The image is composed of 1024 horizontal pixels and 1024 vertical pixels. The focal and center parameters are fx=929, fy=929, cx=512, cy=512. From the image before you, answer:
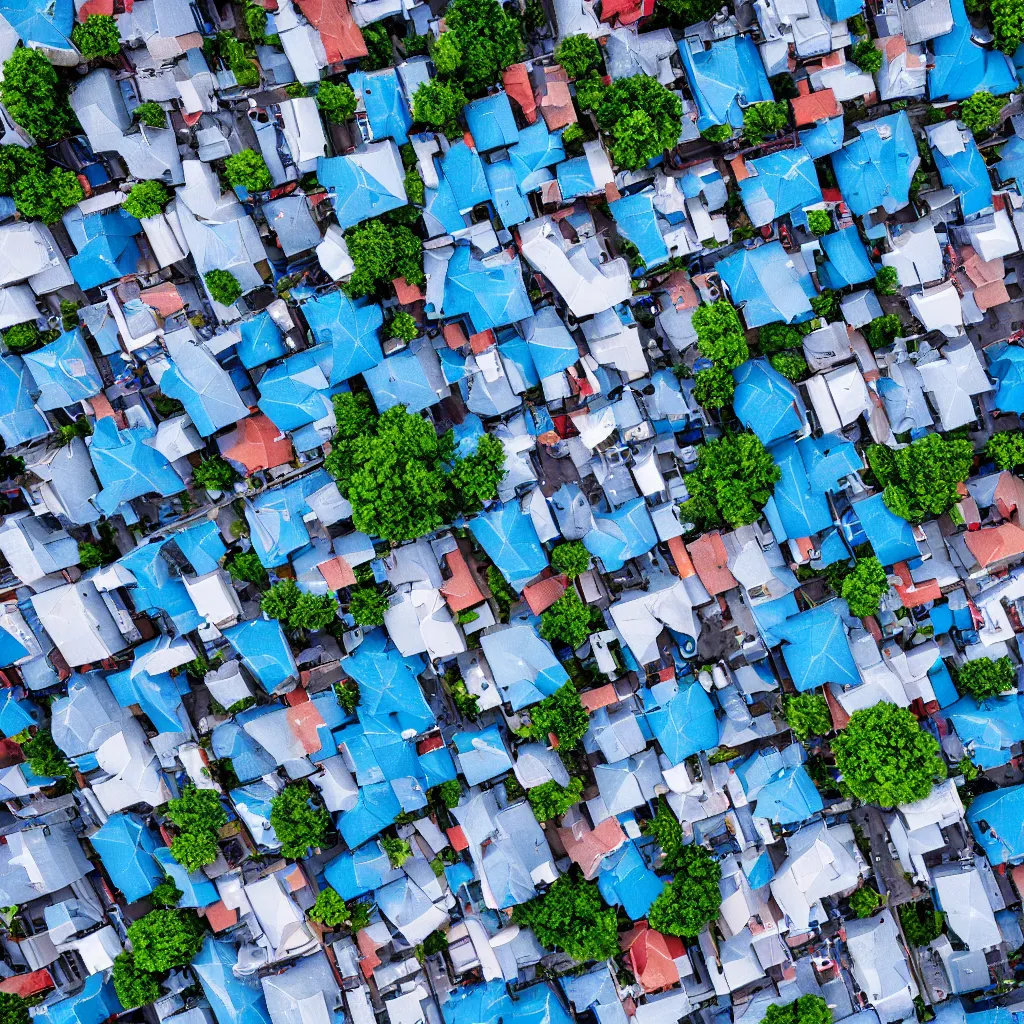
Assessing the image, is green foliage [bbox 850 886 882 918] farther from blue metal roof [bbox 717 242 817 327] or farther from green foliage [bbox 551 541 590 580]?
blue metal roof [bbox 717 242 817 327]

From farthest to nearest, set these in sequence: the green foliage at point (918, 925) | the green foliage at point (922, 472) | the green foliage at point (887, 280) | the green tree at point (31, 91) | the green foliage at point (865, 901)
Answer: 1. the green foliage at point (918, 925)
2. the green foliage at point (865, 901)
3. the green foliage at point (887, 280)
4. the green foliage at point (922, 472)
5. the green tree at point (31, 91)

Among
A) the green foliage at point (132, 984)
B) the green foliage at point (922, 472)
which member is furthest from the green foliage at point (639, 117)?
the green foliage at point (132, 984)

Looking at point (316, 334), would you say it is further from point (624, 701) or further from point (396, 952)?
point (396, 952)

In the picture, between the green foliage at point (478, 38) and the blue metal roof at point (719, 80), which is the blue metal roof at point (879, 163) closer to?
the blue metal roof at point (719, 80)

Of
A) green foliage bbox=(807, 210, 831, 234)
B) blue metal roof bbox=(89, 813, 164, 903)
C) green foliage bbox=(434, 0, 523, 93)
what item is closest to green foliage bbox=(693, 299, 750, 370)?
green foliage bbox=(807, 210, 831, 234)

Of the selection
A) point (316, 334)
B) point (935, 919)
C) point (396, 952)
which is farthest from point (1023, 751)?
point (316, 334)

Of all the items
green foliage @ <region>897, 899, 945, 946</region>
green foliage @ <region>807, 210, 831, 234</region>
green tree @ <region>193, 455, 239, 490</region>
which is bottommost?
green foliage @ <region>897, 899, 945, 946</region>

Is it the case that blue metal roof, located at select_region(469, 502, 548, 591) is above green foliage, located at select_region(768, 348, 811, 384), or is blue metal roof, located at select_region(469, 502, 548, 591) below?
below
